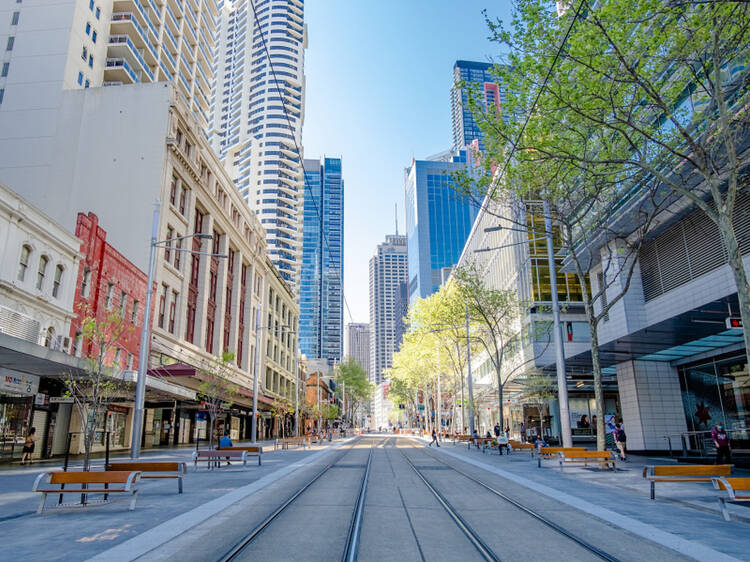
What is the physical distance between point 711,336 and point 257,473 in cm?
1891

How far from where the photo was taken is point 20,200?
22828mm

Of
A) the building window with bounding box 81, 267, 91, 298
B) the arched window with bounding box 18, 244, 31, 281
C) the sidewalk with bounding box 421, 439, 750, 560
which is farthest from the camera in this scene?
the building window with bounding box 81, 267, 91, 298

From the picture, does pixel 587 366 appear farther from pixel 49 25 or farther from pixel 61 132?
pixel 49 25

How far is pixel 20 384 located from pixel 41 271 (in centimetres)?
568

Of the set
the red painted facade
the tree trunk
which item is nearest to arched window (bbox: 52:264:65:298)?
the red painted facade

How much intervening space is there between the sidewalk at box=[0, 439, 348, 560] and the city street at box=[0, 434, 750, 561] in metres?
0.02

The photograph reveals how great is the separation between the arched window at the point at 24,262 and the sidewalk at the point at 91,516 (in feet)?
34.4

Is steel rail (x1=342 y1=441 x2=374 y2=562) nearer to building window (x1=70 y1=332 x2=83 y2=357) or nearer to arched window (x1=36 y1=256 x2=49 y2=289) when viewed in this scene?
arched window (x1=36 y1=256 x2=49 y2=289)

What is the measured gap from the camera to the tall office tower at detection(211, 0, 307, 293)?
129 metres

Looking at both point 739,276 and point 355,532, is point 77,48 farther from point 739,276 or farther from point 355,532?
point 739,276

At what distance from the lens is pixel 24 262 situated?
77.2ft

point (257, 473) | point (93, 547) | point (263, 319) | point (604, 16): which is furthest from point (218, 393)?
point (263, 319)

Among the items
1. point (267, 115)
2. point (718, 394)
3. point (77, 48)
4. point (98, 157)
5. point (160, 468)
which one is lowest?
point (160, 468)

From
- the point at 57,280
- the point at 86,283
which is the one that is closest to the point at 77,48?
the point at 86,283
